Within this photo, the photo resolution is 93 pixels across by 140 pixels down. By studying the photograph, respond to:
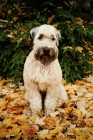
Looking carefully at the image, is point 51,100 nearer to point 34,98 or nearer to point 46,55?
point 34,98

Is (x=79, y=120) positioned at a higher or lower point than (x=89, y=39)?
lower

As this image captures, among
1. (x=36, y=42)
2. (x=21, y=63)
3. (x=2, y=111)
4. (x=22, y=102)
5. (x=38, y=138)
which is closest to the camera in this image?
(x=38, y=138)

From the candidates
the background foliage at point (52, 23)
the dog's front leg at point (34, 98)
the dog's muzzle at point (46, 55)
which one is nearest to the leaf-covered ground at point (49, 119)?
the dog's front leg at point (34, 98)

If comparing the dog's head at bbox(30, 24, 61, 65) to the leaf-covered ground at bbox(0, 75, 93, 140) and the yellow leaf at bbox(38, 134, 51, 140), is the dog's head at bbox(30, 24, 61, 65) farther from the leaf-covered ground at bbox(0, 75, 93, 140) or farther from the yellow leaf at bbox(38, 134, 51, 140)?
the yellow leaf at bbox(38, 134, 51, 140)

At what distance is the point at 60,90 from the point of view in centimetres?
449

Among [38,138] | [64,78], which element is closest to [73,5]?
[64,78]

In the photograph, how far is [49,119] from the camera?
13.3 ft

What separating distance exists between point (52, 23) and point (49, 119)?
2.43 meters

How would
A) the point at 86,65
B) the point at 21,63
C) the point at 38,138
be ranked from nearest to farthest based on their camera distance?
the point at 38,138
the point at 21,63
the point at 86,65

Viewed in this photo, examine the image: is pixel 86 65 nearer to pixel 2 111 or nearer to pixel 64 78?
pixel 64 78

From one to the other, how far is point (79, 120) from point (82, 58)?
79.5 inches

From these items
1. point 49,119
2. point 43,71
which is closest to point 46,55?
point 43,71

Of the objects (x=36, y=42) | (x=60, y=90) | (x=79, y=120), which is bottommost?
(x=79, y=120)

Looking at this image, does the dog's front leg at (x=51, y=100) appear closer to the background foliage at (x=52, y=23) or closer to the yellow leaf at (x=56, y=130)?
the yellow leaf at (x=56, y=130)
